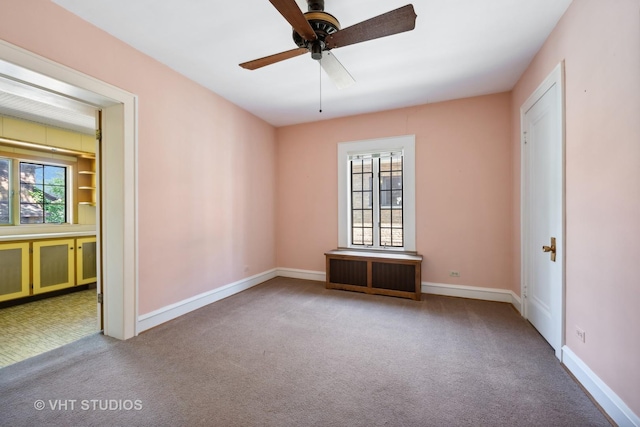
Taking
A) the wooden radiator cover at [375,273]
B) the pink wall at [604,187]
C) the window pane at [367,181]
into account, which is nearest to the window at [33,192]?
the wooden radiator cover at [375,273]

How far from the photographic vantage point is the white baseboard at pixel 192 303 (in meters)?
2.75

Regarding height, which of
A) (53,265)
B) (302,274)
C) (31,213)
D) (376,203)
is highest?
(376,203)

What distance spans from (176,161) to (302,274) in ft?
9.16

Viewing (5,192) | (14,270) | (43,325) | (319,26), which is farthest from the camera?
(5,192)

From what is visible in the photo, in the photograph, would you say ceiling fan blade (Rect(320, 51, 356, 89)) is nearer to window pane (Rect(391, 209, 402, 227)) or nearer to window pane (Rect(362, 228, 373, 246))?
window pane (Rect(391, 209, 402, 227))

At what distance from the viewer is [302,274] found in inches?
190

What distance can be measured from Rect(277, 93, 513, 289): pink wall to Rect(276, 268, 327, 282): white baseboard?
11cm

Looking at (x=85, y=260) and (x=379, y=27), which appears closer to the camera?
(x=379, y=27)

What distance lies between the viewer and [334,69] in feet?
7.48

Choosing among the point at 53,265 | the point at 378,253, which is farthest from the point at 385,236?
the point at 53,265

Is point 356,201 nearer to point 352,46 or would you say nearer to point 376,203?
point 376,203

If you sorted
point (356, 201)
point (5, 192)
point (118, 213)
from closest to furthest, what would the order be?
1. point (118, 213)
2. point (5, 192)
3. point (356, 201)

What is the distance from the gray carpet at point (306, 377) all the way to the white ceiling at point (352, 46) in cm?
281

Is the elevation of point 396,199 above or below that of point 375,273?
above
